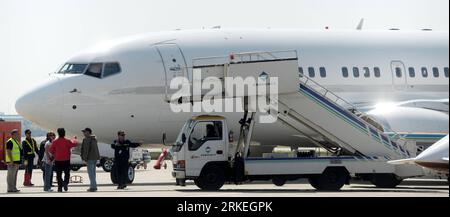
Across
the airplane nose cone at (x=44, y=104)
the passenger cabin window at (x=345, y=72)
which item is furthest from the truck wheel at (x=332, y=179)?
the airplane nose cone at (x=44, y=104)

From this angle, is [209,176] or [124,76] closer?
[209,176]

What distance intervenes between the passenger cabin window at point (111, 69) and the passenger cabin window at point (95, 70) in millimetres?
143

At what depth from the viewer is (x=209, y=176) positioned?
24.9 meters

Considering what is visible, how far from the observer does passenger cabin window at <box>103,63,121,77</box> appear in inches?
1152

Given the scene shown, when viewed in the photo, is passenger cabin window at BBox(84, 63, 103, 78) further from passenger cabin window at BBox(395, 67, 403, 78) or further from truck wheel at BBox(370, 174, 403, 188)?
passenger cabin window at BBox(395, 67, 403, 78)

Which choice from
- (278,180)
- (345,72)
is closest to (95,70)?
(278,180)

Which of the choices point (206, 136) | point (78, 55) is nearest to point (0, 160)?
point (78, 55)

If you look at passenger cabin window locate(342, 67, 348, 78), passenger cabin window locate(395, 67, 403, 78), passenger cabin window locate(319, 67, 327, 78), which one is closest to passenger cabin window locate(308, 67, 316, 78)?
passenger cabin window locate(319, 67, 327, 78)

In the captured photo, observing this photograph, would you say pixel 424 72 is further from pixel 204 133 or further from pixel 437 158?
pixel 437 158

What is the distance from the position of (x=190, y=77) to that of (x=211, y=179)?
4.93 m

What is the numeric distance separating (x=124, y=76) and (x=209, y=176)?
5.48m
